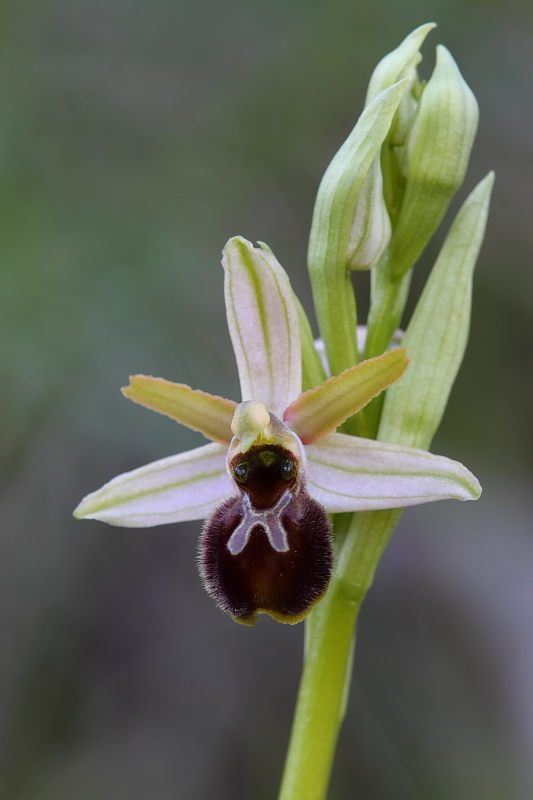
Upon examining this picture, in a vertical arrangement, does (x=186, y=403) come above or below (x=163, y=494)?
above

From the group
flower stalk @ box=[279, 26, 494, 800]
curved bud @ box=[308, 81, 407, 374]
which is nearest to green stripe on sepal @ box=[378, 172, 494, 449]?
flower stalk @ box=[279, 26, 494, 800]

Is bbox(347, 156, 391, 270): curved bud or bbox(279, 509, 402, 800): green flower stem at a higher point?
bbox(347, 156, 391, 270): curved bud

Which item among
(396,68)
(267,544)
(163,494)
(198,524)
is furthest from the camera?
(198,524)

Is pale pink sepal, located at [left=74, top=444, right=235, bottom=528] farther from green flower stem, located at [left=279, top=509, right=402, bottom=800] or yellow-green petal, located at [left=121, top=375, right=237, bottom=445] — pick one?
green flower stem, located at [left=279, top=509, right=402, bottom=800]

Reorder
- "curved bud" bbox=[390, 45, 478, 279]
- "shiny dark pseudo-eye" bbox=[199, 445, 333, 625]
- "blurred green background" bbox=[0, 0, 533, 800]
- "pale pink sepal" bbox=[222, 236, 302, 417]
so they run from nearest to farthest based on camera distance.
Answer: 1. "shiny dark pseudo-eye" bbox=[199, 445, 333, 625]
2. "pale pink sepal" bbox=[222, 236, 302, 417]
3. "curved bud" bbox=[390, 45, 478, 279]
4. "blurred green background" bbox=[0, 0, 533, 800]

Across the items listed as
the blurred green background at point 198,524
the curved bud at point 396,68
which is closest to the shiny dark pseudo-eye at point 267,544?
the curved bud at point 396,68

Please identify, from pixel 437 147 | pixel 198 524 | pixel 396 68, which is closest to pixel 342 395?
pixel 437 147

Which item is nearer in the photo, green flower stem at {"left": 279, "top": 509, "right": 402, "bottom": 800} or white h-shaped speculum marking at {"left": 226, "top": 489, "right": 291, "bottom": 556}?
white h-shaped speculum marking at {"left": 226, "top": 489, "right": 291, "bottom": 556}

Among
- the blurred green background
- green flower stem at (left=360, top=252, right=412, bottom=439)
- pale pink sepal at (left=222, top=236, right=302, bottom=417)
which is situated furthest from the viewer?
the blurred green background

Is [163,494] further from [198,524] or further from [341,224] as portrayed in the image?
[198,524]

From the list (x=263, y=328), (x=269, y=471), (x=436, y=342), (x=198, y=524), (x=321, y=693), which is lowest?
(x=321, y=693)
